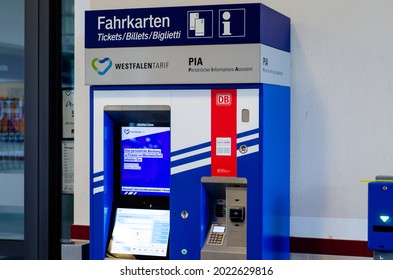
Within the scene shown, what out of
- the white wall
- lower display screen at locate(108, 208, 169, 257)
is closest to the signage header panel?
the white wall

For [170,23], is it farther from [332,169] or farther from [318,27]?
[332,169]

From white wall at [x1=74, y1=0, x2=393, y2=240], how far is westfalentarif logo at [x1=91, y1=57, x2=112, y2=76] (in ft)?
3.65

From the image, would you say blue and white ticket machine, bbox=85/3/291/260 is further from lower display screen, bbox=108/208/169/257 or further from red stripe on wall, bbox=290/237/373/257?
red stripe on wall, bbox=290/237/373/257

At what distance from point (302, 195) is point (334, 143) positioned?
377 millimetres

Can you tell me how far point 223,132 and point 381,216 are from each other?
38.6 inches

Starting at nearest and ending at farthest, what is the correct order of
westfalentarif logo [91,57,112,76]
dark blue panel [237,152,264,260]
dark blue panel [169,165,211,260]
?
dark blue panel [237,152,264,260] < dark blue panel [169,165,211,260] < westfalentarif logo [91,57,112,76]

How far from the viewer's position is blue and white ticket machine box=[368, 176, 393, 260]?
12.6 feet

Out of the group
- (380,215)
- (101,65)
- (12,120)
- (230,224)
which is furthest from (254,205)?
(12,120)

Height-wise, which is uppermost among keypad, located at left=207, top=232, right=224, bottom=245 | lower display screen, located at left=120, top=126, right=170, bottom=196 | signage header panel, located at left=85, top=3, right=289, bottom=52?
signage header panel, located at left=85, top=3, right=289, bottom=52

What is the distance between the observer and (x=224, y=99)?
14.0 ft

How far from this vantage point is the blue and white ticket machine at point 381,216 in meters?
3.83

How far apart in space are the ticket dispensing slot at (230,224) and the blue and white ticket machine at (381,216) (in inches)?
28.7

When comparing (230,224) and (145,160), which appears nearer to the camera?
(230,224)

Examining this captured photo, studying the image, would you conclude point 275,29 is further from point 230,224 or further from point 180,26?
point 230,224
